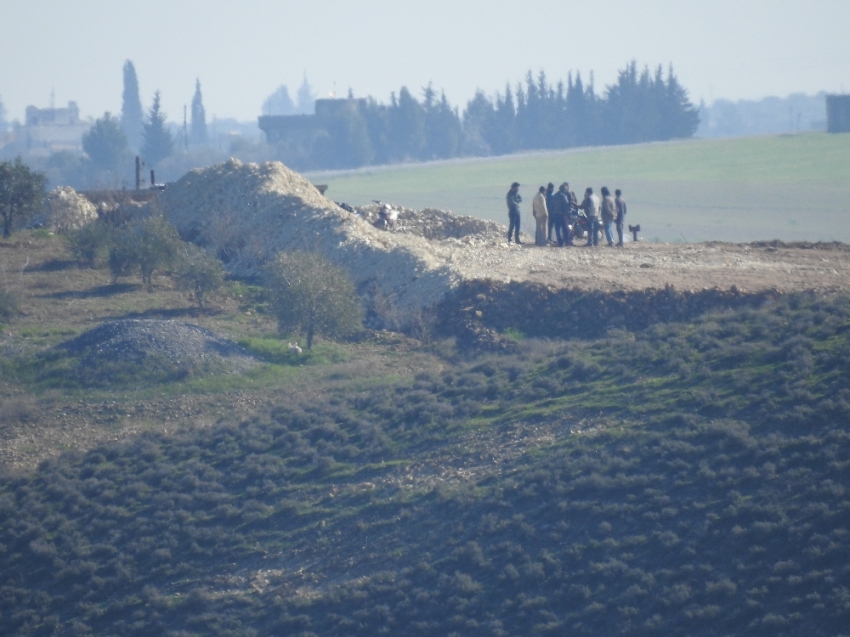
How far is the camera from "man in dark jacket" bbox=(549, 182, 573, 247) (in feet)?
67.2

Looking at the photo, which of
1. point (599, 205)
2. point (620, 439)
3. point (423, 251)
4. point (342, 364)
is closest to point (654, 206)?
point (599, 205)

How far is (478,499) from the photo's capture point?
385 inches

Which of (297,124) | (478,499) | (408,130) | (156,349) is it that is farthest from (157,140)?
(478,499)

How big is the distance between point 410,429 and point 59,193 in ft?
65.1

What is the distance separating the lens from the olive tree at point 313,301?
51.9 ft

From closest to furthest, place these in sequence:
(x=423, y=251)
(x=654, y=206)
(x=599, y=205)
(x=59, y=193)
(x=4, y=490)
A: 1. (x=4, y=490)
2. (x=423, y=251)
3. (x=599, y=205)
4. (x=59, y=193)
5. (x=654, y=206)

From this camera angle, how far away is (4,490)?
36.9 feet

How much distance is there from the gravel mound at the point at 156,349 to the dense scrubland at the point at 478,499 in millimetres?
403

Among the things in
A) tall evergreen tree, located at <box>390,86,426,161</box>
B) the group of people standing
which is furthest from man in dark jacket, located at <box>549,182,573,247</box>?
tall evergreen tree, located at <box>390,86,426,161</box>

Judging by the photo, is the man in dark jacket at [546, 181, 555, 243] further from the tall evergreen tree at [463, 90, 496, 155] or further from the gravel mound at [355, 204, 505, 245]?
the tall evergreen tree at [463, 90, 496, 155]

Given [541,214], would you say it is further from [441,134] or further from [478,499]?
[441,134]

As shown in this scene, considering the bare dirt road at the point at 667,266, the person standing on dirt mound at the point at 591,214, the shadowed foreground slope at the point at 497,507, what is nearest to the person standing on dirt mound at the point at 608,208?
the person standing on dirt mound at the point at 591,214

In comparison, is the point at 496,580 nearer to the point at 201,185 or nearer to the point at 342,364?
the point at 342,364

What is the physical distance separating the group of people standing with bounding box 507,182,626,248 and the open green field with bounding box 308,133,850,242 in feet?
59.4
